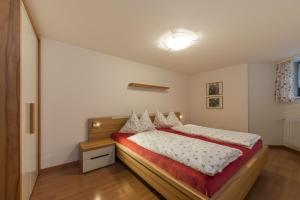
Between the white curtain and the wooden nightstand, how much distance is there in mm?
4376

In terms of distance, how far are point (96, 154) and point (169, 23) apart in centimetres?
251

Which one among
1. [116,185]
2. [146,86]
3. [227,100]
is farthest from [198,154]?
[227,100]

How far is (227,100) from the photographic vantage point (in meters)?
4.05

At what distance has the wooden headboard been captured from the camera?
2701 mm

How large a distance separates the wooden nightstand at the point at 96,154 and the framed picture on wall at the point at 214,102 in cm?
339

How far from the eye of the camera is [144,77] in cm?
375

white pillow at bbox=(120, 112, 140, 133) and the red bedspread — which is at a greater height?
white pillow at bbox=(120, 112, 140, 133)

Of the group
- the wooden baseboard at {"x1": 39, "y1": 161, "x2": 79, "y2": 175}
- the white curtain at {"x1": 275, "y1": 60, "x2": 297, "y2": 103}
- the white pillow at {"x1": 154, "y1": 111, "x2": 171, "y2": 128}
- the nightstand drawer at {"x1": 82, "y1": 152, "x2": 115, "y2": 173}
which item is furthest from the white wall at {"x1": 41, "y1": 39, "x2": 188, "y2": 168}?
the white curtain at {"x1": 275, "y1": 60, "x2": 297, "y2": 103}

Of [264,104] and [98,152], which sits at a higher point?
[264,104]

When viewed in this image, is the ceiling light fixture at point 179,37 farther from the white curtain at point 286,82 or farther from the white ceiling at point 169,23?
the white curtain at point 286,82

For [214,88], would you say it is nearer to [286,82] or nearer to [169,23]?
[286,82]

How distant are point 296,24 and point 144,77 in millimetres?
2963

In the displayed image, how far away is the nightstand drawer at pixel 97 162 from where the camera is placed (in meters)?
2.31

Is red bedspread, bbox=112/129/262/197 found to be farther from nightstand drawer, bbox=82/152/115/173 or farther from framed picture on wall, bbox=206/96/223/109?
framed picture on wall, bbox=206/96/223/109
